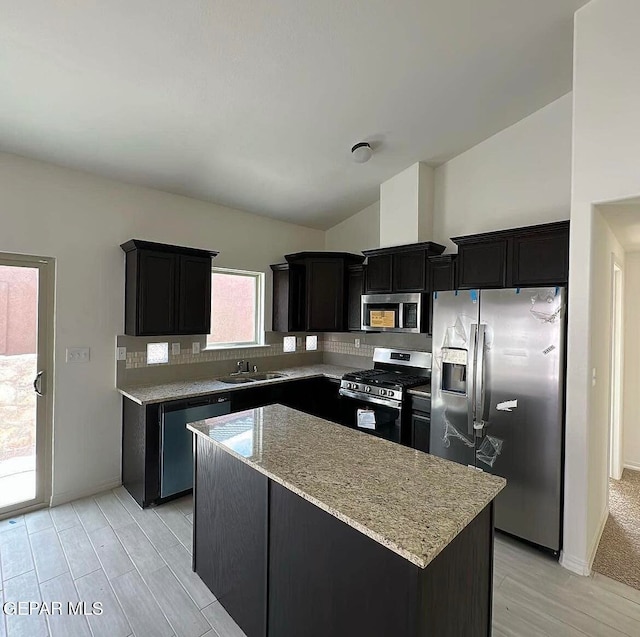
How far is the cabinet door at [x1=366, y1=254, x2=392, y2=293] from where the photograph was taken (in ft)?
12.9

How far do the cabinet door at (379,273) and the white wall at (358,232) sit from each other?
0.60 metres

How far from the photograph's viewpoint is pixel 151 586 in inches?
84.1

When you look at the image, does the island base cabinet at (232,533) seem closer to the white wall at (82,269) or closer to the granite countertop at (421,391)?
the white wall at (82,269)

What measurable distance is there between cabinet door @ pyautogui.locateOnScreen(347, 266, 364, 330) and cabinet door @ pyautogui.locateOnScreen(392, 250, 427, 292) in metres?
0.57

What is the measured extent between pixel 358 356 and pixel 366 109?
288 cm

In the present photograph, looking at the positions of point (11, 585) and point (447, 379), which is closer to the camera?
point (11, 585)

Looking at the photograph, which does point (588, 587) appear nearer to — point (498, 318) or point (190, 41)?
point (498, 318)

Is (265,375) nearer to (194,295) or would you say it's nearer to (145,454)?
(194,295)

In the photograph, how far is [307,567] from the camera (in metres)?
1.43

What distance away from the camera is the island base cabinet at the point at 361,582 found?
3.71 feet

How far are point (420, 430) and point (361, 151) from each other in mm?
2590

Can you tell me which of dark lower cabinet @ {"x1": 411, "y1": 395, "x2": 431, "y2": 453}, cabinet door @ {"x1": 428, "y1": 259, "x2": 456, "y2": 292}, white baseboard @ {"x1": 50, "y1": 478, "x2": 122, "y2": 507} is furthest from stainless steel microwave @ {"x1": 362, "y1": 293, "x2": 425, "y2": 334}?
white baseboard @ {"x1": 50, "y1": 478, "x2": 122, "y2": 507}

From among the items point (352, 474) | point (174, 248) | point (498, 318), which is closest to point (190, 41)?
point (174, 248)

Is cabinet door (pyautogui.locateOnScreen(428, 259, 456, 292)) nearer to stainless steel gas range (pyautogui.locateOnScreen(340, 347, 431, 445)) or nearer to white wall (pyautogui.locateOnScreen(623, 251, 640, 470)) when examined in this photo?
stainless steel gas range (pyautogui.locateOnScreen(340, 347, 431, 445))
